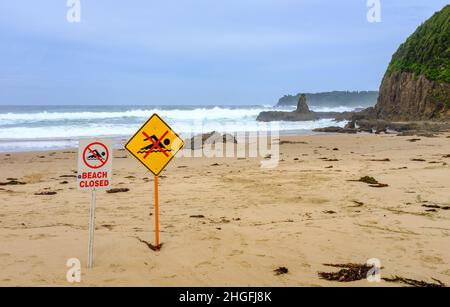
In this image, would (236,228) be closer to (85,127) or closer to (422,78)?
(85,127)

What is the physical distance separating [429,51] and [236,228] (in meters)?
47.3

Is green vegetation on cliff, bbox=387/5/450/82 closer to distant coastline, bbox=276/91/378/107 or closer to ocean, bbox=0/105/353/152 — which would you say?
ocean, bbox=0/105/353/152

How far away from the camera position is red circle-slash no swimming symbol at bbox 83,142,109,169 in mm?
4949

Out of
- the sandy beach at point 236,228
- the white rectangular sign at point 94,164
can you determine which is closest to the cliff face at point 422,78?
the sandy beach at point 236,228

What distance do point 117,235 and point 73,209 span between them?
2599 mm

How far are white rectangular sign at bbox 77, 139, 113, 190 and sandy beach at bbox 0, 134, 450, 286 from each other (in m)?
1.01

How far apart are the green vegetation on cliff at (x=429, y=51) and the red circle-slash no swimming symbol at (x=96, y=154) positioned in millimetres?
43395

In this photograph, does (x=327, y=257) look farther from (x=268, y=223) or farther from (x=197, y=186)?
(x=197, y=186)

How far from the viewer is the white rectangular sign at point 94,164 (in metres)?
4.92

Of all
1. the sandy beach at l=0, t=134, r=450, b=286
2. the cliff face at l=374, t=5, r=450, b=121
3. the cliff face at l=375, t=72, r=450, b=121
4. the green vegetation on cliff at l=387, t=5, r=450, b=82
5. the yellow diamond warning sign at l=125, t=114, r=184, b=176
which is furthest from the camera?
the green vegetation on cliff at l=387, t=5, r=450, b=82

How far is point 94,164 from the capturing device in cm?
498

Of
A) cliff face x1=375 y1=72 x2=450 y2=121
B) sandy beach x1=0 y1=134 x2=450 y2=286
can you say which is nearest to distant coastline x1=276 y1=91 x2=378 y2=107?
cliff face x1=375 y1=72 x2=450 y2=121

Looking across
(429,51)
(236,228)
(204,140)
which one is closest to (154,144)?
(236,228)

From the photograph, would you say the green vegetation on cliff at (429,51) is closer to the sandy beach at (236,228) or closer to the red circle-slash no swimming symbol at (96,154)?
the sandy beach at (236,228)
